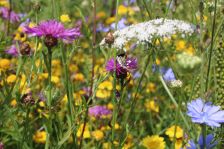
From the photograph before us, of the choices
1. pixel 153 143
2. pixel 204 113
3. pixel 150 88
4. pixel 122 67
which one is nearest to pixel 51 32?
pixel 122 67

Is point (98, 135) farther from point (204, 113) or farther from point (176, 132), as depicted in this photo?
point (204, 113)

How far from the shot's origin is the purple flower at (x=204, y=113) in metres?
1.11

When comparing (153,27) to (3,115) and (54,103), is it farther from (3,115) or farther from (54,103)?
(3,115)

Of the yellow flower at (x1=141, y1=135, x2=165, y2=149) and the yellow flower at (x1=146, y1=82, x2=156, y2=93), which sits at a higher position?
the yellow flower at (x1=146, y1=82, x2=156, y2=93)

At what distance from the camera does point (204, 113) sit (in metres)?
1.15

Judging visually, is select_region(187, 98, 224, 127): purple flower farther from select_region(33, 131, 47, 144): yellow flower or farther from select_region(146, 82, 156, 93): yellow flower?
select_region(146, 82, 156, 93): yellow flower

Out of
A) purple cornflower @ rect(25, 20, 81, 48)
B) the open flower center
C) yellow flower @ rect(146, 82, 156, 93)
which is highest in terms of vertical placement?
purple cornflower @ rect(25, 20, 81, 48)

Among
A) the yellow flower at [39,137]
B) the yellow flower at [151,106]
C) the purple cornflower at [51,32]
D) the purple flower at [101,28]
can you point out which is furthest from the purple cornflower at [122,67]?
the purple flower at [101,28]

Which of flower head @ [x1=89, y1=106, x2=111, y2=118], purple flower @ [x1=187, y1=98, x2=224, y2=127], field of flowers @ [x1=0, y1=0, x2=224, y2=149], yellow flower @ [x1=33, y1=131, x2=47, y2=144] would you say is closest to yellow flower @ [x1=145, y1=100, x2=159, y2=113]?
field of flowers @ [x1=0, y1=0, x2=224, y2=149]

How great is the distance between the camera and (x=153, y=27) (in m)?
1.23

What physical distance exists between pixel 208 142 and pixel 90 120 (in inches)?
27.2

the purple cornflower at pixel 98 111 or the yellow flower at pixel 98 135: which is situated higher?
the purple cornflower at pixel 98 111

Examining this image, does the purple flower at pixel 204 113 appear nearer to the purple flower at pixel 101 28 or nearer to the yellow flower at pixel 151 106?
the yellow flower at pixel 151 106

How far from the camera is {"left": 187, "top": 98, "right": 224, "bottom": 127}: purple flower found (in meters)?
1.11
